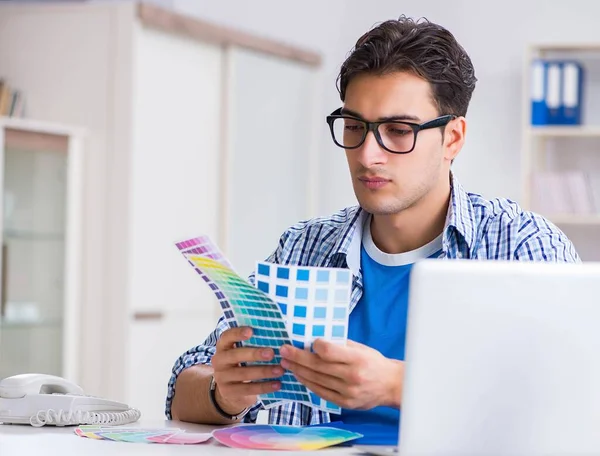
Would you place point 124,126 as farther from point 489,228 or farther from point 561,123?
point 489,228

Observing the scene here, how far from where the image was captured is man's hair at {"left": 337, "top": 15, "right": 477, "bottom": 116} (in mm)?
1972

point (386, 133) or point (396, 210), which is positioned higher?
point (386, 133)

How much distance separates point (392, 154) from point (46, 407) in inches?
30.0

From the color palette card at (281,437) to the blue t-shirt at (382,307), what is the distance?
157 millimetres

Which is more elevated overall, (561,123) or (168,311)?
(561,123)

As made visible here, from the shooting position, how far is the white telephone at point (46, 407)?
69.4 inches

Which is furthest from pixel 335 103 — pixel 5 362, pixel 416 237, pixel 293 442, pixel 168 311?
pixel 293 442

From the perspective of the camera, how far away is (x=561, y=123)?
15.6ft

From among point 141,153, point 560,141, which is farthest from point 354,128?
point 560,141

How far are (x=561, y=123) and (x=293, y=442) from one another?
3.50 metres

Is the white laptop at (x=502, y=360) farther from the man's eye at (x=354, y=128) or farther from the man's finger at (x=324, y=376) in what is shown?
the man's eye at (x=354, y=128)

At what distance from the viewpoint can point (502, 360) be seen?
1226mm

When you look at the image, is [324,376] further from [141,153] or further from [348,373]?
[141,153]

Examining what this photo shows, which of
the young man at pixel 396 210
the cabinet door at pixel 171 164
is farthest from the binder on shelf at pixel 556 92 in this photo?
the young man at pixel 396 210
